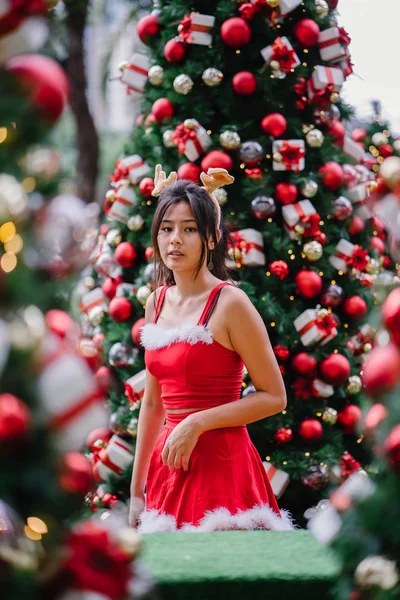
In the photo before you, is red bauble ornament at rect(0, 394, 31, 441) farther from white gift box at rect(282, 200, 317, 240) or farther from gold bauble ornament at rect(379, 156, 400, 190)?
white gift box at rect(282, 200, 317, 240)

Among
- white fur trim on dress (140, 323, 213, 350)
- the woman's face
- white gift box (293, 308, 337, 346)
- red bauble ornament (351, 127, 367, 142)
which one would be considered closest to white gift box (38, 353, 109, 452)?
white fur trim on dress (140, 323, 213, 350)

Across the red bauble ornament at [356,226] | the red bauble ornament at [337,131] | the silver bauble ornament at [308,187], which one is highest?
the red bauble ornament at [337,131]

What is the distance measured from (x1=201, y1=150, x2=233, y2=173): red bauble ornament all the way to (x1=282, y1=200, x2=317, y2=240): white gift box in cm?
33

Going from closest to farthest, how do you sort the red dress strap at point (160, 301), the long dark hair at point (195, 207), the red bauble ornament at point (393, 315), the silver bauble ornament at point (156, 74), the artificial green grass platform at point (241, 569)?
the red bauble ornament at point (393, 315) < the artificial green grass platform at point (241, 569) < the long dark hair at point (195, 207) < the red dress strap at point (160, 301) < the silver bauble ornament at point (156, 74)

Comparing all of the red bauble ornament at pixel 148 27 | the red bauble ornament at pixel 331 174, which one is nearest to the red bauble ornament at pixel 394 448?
the red bauble ornament at pixel 331 174

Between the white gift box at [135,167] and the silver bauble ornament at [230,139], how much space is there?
41 cm

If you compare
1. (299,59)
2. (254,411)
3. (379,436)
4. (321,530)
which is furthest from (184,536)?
(299,59)

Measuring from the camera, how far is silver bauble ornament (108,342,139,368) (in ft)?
12.2

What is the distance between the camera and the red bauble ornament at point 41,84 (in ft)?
2.80

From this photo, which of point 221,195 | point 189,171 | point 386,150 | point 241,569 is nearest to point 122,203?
point 189,171

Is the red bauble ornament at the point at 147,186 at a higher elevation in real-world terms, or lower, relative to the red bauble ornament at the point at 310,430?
higher

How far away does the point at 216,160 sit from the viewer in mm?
3520

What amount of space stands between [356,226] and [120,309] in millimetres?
1172

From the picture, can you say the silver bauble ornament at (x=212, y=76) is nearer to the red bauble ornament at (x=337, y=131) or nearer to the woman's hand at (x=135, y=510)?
the red bauble ornament at (x=337, y=131)
